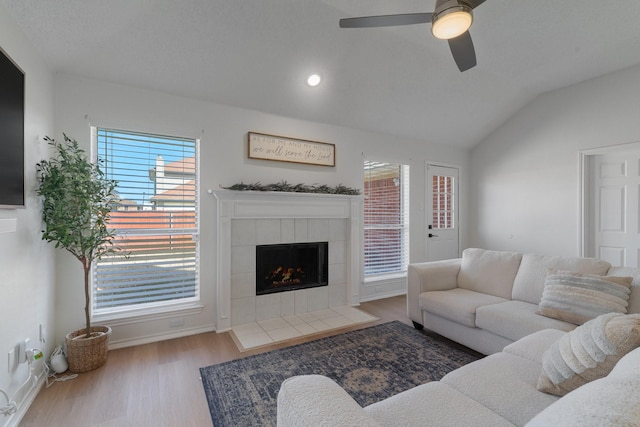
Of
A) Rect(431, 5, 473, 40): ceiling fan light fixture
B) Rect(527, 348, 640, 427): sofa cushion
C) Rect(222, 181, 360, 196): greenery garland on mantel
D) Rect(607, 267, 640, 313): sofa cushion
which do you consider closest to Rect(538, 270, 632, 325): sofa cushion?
Rect(607, 267, 640, 313): sofa cushion

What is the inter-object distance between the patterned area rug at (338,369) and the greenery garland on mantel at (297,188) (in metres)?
1.66

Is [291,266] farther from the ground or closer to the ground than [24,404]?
farther from the ground

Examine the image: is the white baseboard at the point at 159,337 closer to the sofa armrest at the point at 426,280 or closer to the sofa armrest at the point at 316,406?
the sofa armrest at the point at 426,280

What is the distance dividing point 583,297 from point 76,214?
381cm

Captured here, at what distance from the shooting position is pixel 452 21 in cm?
161

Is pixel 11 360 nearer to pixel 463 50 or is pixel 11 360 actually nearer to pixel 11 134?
pixel 11 134

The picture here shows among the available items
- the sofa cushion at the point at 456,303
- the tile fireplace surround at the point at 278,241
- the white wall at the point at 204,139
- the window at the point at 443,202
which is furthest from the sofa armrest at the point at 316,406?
the window at the point at 443,202

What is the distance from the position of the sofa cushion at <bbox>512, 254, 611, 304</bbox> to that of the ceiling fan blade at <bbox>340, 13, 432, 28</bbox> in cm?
226

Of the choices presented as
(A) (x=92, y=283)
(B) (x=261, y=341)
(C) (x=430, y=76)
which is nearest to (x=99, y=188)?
(A) (x=92, y=283)

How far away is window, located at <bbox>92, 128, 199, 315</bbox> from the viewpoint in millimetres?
2732

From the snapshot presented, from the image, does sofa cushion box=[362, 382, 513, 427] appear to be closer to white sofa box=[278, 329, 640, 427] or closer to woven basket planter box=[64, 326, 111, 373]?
white sofa box=[278, 329, 640, 427]

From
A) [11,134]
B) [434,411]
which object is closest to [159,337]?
[11,134]

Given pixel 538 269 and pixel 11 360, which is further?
pixel 538 269

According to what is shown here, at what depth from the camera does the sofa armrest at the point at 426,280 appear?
3049 millimetres
